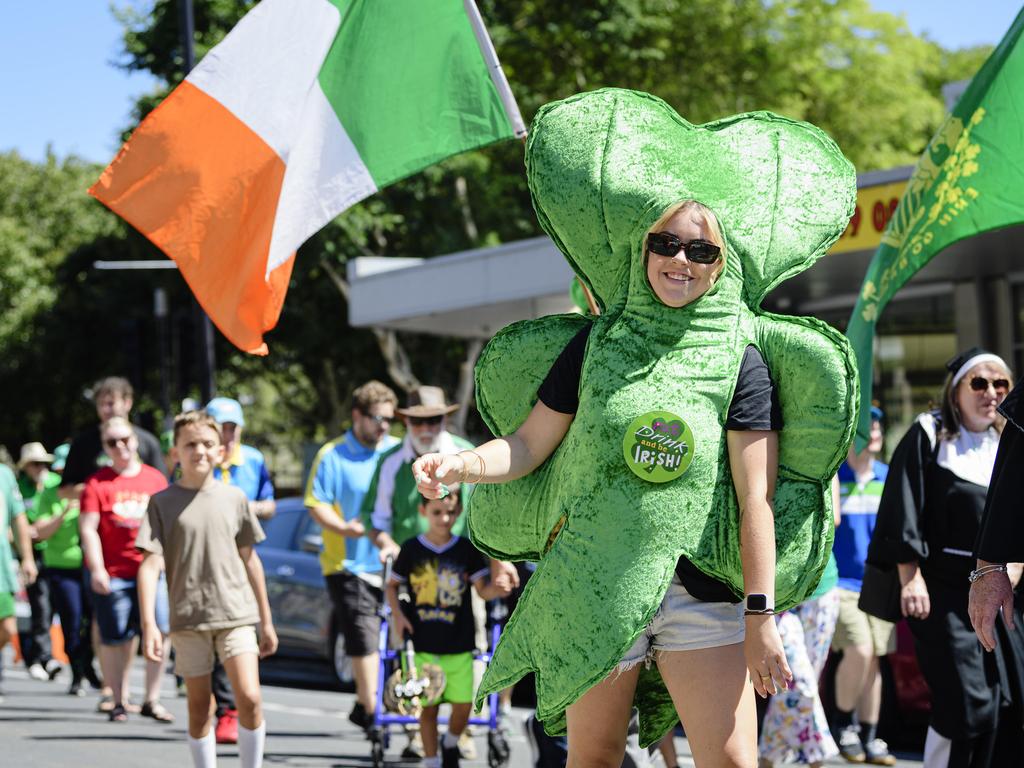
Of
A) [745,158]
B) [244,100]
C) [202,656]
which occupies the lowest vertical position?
[202,656]

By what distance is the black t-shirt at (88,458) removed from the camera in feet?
35.3

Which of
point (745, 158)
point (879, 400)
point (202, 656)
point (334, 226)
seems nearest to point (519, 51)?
point (334, 226)

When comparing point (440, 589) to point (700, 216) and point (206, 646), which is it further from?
point (700, 216)

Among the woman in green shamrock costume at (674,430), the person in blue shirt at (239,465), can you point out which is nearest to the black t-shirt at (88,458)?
the person in blue shirt at (239,465)

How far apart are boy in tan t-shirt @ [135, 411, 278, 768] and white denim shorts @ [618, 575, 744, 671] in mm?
3344

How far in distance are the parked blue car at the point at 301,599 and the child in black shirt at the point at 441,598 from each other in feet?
15.0

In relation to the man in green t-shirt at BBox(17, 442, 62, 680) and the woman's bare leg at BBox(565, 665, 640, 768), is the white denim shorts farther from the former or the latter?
the man in green t-shirt at BBox(17, 442, 62, 680)

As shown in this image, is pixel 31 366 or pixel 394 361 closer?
pixel 394 361

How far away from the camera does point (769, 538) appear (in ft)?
13.3

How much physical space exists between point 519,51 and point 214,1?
537cm

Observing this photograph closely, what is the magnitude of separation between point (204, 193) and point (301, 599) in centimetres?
707

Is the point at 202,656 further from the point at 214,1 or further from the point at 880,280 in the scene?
the point at 214,1

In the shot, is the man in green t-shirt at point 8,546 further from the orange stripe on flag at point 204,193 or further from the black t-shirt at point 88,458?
the orange stripe on flag at point 204,193

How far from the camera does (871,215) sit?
500 inches
